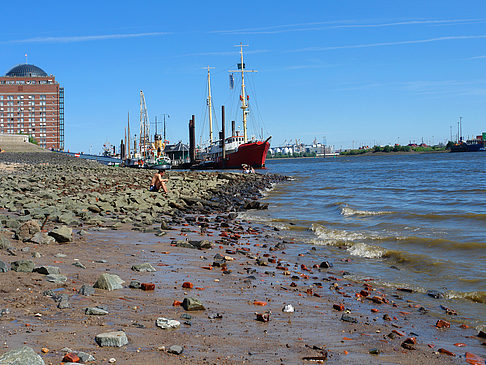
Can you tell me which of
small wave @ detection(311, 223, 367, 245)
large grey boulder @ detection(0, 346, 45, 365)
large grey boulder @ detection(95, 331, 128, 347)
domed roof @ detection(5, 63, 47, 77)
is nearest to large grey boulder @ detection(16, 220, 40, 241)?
large grey boulder @ detection(95, 331, 128, 347)

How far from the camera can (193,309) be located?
223 inches

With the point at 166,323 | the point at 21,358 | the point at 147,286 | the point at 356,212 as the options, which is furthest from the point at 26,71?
the point at 21,358

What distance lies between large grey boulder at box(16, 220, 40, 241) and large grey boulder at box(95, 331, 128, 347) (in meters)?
4.83

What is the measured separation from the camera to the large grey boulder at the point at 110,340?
425 cm

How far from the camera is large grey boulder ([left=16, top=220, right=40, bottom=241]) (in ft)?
28.1

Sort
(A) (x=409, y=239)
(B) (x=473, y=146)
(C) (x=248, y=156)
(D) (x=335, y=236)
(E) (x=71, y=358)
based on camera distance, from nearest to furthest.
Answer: (E) (x=71, y=358) → (A) (x=409, y=239) → (D) (x=335, y=236) → (C) (x=248, y=156) → (B) (x=473, y=146)

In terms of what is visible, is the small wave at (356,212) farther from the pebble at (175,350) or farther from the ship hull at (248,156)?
the ship hull at (248,156)

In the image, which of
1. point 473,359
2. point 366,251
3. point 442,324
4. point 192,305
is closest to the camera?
point 473,359

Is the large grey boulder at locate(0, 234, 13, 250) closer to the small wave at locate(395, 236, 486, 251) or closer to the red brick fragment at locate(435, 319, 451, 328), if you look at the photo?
the red brick fragment at locate(435, 319, 451, 328)

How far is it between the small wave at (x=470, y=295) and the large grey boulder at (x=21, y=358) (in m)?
6.22

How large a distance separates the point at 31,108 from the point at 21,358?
192 metres

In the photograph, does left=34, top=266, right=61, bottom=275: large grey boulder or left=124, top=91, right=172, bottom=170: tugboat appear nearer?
left=34, top=266, right=61, bottom=275: large grey boulder

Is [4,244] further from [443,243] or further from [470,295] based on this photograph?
[443,243]

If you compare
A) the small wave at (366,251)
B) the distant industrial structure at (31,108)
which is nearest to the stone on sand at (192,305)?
the small wave at (366,251)
